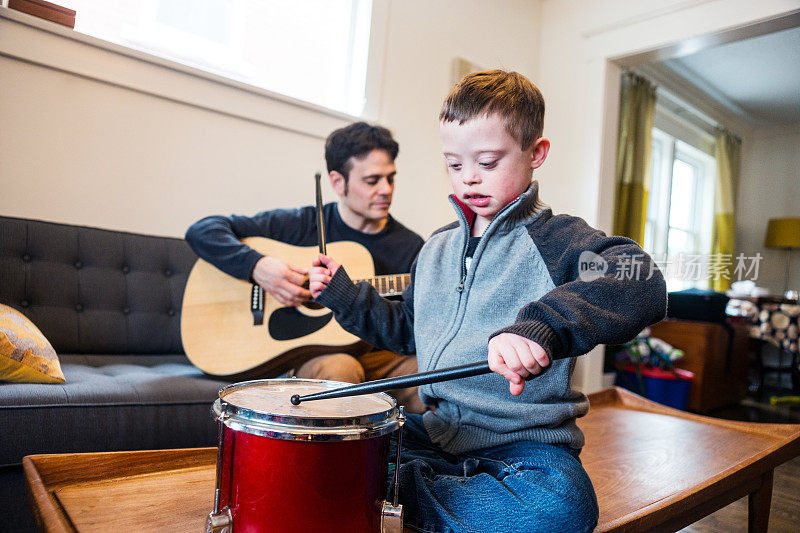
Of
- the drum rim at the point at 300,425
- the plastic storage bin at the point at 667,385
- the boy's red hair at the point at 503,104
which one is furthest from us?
the plastic storage bin at the point at 667,385

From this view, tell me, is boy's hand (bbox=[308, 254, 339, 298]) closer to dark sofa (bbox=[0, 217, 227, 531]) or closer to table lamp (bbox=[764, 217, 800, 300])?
dark sofa (bbox=[0, 217, 227, 531])

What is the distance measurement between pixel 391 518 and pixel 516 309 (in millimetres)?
403

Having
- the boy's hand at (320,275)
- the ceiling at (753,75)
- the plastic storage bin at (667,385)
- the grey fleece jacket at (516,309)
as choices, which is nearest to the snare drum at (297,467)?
the grey fleece jacket at (516,309)

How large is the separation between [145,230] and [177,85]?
1.77 feet

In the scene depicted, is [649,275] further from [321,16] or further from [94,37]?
[321,16]

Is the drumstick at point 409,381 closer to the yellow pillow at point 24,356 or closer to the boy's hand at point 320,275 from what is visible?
the boy's hand at point 320,275

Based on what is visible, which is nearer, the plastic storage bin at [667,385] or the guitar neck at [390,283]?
the guitar neck at [390,283]

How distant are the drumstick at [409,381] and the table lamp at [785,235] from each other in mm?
5835

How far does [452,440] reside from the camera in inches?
37.8

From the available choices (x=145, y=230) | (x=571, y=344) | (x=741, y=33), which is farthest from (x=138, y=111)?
(x=741, y=33)

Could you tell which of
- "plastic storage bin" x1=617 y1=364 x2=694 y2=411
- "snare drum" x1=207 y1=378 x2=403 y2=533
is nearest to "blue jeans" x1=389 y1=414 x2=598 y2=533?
"snare drum" x1=207 y1=378 x2=403 y2=533

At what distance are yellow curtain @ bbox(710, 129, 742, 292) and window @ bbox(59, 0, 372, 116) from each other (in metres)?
4.39

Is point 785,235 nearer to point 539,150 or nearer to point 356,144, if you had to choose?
point 356,144

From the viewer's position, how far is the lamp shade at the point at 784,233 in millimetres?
5414
